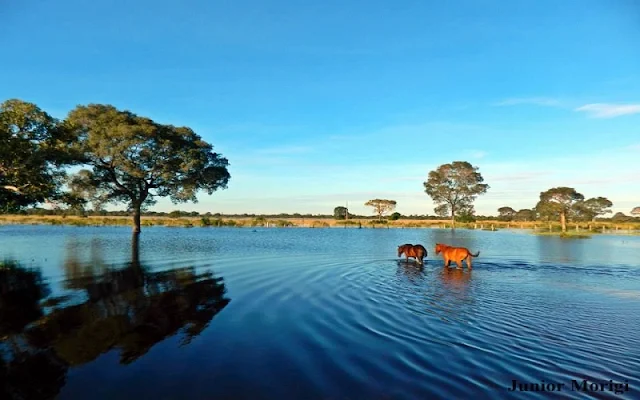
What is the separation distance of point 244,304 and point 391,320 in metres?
3.75

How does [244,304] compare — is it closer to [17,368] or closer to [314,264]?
[17,368]

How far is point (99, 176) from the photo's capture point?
4100 centimetres

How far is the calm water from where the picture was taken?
5137 millimetres

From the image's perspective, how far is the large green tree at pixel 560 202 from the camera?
66188mm

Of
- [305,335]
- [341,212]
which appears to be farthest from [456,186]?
[305,335]

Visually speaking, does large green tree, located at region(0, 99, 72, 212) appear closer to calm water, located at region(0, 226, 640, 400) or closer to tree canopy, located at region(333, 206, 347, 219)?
calm water, located at region(0, 226, 640, 400)

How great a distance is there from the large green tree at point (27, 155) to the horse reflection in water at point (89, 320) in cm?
604

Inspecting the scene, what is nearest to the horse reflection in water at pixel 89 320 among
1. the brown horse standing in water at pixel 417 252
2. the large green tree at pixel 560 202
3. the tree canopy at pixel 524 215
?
the brown horse standing in water at pixel 417 252

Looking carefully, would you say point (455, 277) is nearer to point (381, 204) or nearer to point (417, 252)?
point (417, 252)

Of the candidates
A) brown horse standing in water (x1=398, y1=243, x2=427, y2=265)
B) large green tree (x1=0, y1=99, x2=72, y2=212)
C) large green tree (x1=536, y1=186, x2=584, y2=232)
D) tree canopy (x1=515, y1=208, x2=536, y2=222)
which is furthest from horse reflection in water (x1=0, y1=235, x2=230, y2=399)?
tree canopy (x1=515, y1=208, x2=536, y2=222)

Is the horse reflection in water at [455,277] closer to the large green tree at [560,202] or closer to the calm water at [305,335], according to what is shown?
the calm water at [305,335]

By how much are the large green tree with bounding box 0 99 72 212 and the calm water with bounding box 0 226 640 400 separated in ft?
17.2

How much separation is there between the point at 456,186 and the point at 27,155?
257 feet

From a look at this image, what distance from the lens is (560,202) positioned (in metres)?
67.4
